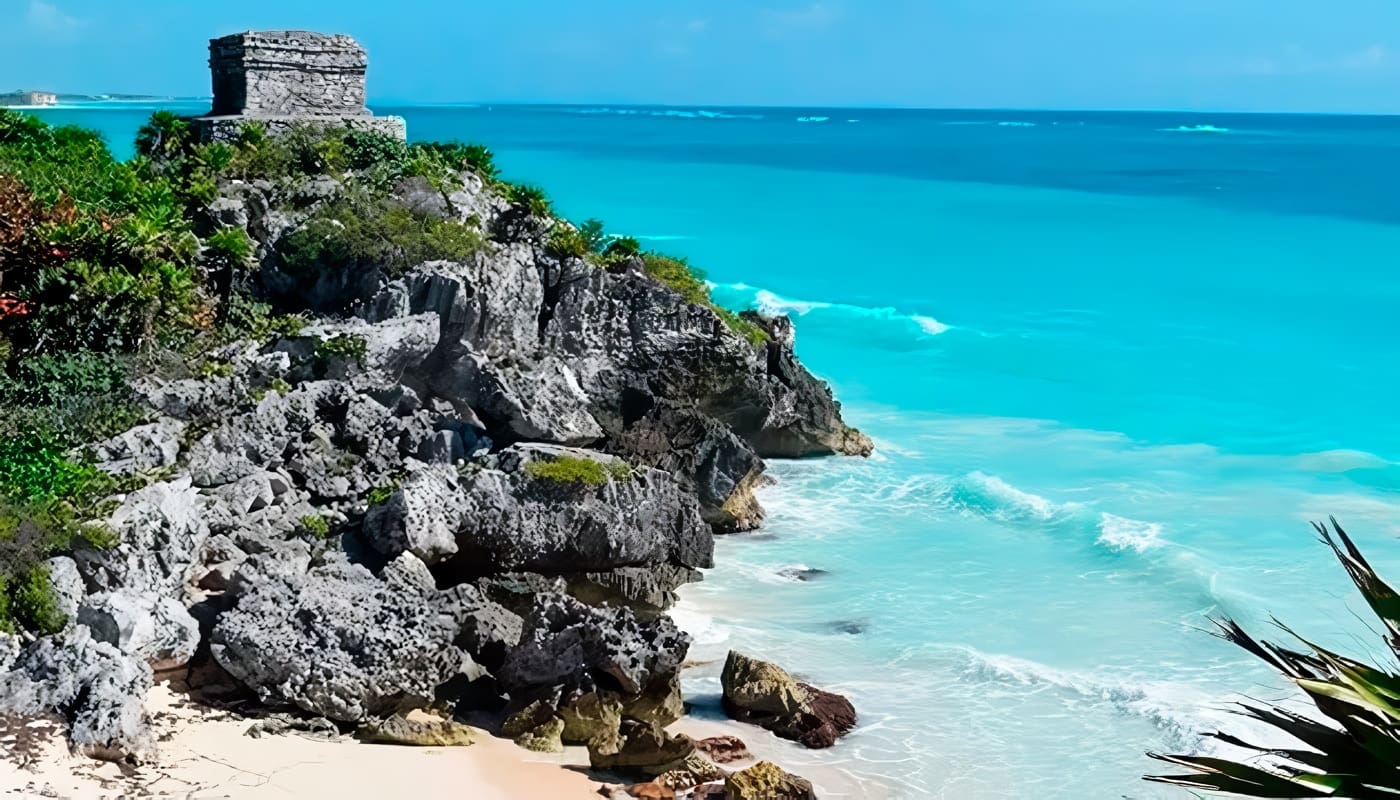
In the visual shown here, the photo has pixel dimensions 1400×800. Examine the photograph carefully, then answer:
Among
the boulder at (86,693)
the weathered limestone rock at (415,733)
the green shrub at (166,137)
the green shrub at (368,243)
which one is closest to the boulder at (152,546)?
the boulder at (86,693)

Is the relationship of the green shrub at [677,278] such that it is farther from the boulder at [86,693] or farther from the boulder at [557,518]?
the boulder at [86,693]

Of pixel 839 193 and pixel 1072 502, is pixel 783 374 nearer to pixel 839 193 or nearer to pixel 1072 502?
pixel 1072 502

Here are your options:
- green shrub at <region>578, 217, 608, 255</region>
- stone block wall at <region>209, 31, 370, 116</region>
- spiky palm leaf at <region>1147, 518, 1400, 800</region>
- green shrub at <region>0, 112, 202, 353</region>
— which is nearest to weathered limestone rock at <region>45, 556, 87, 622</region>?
green shrub at <region>0, 112, 202, 353</region>

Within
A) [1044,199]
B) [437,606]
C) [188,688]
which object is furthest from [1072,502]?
[1044,199]

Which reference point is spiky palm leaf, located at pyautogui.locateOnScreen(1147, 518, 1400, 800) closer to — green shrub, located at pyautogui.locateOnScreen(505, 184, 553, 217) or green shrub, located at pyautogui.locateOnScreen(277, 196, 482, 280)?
green shrub, located at pyautogui.locateOnScreen(277, 196, 482, 280)

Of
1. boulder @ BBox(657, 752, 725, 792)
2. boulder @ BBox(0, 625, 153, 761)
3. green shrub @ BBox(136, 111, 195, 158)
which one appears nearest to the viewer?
boulder @ BBox(0, 625, 153, 761)

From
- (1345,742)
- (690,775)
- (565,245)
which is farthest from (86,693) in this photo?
(565,245)
